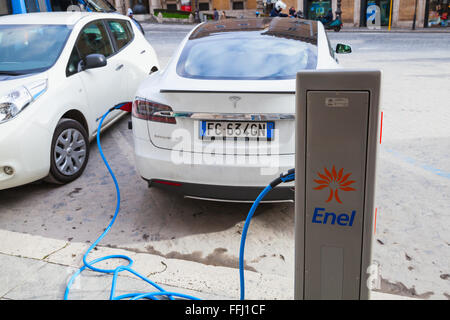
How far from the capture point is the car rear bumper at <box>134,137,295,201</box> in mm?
3258

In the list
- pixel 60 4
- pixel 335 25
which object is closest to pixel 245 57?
pixel 60 4

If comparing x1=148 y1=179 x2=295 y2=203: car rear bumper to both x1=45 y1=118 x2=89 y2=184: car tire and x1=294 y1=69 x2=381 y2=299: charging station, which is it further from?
x1=45 y1=118 x2=89 y2=184: car tire

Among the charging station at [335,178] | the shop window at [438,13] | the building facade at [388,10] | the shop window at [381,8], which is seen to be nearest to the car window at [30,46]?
the charging station at [335,178]

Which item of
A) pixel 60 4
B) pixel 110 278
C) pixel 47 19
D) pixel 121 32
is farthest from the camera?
pixel 60 4

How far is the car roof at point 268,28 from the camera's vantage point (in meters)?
4.23

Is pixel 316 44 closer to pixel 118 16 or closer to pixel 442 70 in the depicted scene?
pixel 118 16

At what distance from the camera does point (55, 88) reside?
4.46 meters

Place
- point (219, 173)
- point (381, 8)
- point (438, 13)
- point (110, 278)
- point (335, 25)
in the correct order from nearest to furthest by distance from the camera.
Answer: point (110, 278)
point (219, 173)
point (335, 25)
point (438, 13)
point (381, 8)

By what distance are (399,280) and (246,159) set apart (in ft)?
4.26

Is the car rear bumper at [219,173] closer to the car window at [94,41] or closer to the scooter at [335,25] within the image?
the car window at [94,41]

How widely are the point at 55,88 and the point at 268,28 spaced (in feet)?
7.13

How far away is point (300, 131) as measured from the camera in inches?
72.2

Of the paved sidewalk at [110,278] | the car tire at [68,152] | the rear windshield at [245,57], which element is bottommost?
the paved sidewalk at [110,278]

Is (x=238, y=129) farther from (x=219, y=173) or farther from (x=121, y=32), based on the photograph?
(x=121, y=32)
